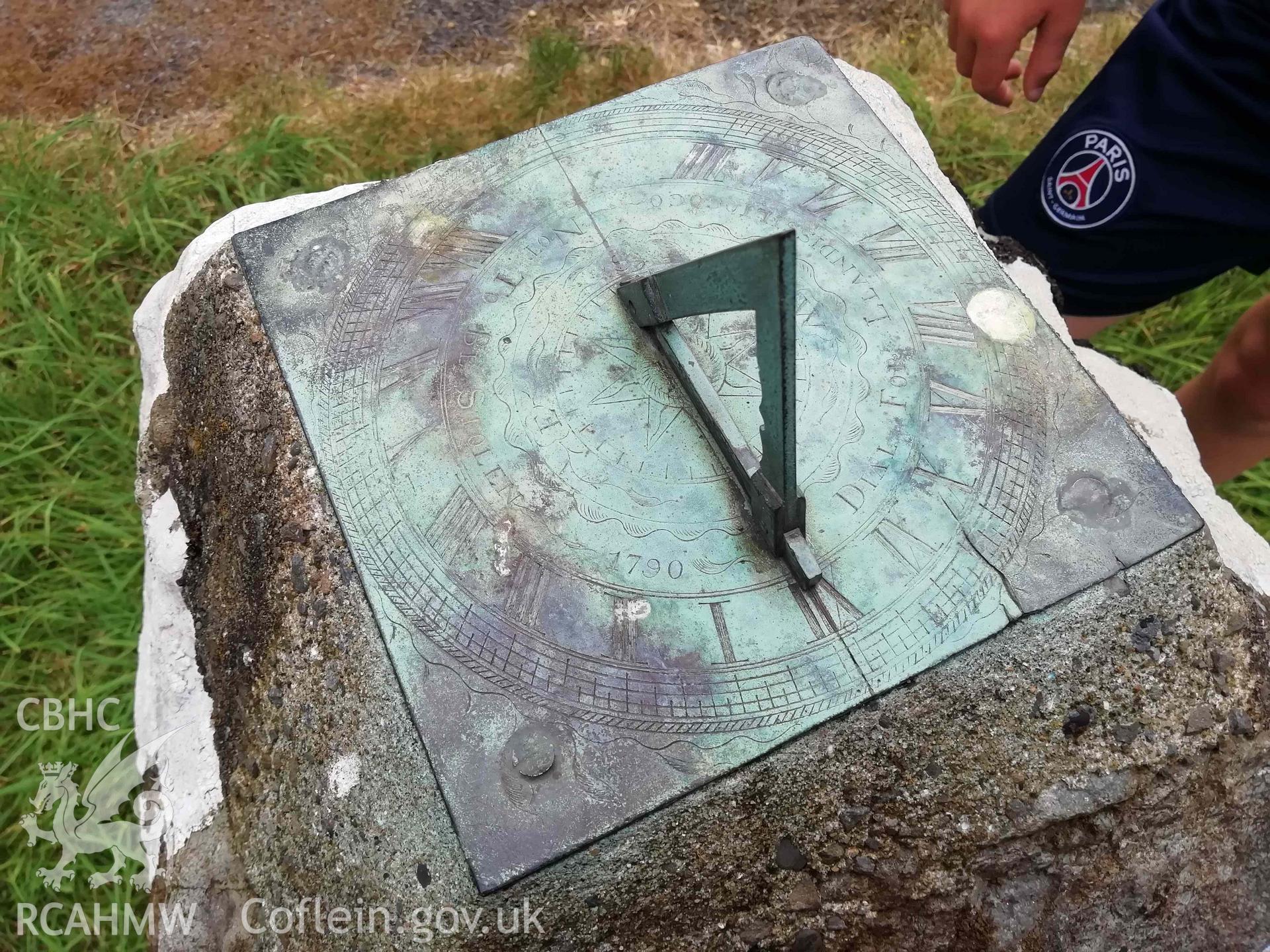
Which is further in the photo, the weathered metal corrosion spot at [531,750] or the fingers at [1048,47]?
the fingers at [1048,47]

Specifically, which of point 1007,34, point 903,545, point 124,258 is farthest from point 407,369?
point 124,258

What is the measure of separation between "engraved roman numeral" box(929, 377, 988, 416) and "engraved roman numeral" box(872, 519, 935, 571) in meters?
0.26

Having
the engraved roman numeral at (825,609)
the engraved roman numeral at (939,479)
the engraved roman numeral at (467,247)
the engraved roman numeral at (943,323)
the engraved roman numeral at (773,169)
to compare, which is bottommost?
the engraved roman numeral at (825,609)

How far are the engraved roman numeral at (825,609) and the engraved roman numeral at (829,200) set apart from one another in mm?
841

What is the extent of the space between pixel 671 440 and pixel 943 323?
0.59 metres

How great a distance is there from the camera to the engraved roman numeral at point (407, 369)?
1.95m

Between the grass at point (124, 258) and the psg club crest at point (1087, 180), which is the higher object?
the psg club crest at point (1087, 180)

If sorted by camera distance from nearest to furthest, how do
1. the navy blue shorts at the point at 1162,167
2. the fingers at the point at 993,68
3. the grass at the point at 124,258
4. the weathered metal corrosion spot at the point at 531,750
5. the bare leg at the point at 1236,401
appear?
the weathered metal corrosion spot at the point at 531,750 → the fingers at the point at 993,68 → the navy blue shorts at the point at 1162,167 → the bare leg at the point at 1236,401 → the grass at the point at 124,258

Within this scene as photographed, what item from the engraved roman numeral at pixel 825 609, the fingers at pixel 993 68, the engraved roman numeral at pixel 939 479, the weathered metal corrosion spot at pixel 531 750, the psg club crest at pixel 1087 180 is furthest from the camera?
the psg club crest at pixel 1087 180

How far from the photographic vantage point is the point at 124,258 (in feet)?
10.6

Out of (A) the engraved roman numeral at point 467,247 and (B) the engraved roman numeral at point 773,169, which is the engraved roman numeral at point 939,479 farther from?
(A) the engraved roman numeral at point 467,247

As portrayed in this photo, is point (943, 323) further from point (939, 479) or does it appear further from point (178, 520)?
point (178, 520)

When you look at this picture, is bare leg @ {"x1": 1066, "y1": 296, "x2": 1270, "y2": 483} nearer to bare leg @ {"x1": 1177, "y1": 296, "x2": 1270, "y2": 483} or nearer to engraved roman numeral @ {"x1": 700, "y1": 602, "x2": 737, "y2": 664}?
bare leg @ {"x1": 1177, "y1": 296, "x2": 1270, "y2": 483}

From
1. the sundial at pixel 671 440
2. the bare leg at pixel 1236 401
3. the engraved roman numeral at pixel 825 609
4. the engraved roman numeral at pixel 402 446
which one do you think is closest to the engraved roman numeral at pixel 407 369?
the sundial at pixel 671 440
